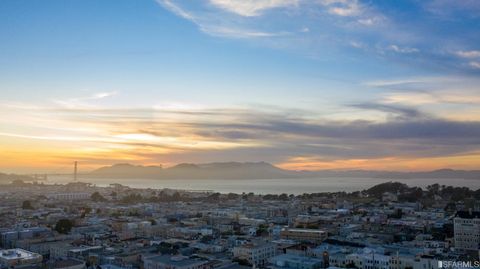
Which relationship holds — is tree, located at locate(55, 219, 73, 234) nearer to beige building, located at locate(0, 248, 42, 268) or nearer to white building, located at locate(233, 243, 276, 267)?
beige building, located at locate(0, 248, 42, 268)

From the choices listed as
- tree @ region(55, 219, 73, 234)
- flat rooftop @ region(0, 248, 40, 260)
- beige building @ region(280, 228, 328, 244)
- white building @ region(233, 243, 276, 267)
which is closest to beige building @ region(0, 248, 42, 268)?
flat rooftop @ region(0, 248, 40, 260)

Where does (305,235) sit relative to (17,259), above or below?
above

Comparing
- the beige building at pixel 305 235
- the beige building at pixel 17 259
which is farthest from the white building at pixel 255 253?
the beige building at pixel 17 259

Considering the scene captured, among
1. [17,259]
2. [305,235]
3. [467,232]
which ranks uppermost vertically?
[467,232]

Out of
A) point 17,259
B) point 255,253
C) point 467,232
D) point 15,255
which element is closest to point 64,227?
point 15,255

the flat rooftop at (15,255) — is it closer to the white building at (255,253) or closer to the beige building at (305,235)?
the white building at (255,253)

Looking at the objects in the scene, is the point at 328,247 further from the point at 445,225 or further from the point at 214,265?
the point at 445,225

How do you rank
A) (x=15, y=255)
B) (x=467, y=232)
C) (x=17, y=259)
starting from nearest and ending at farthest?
(x=17, y=259) → (x=15, y=255) → (x=467, y=232)

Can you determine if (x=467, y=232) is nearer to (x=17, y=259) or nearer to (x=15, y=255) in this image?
(x=17, y=259)

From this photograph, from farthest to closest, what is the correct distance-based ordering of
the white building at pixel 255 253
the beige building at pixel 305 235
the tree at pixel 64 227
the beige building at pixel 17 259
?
the tree at pixel 64 227 → the beige building at pixel 305 235 → the white building at pixel 255 253 → the beige building at pixel 17 259

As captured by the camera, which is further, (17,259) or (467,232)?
(467,232)

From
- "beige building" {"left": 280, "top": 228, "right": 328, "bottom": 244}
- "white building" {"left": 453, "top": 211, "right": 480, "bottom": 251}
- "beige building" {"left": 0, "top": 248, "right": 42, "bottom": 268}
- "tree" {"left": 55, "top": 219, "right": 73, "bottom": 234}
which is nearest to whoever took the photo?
"beige building" {"left": 0, "top": 248, "right": 42, "bottom": 268}

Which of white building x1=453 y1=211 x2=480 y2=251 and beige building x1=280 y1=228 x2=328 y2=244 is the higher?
white building x1=453 y1=211 x2=480 y2=251
